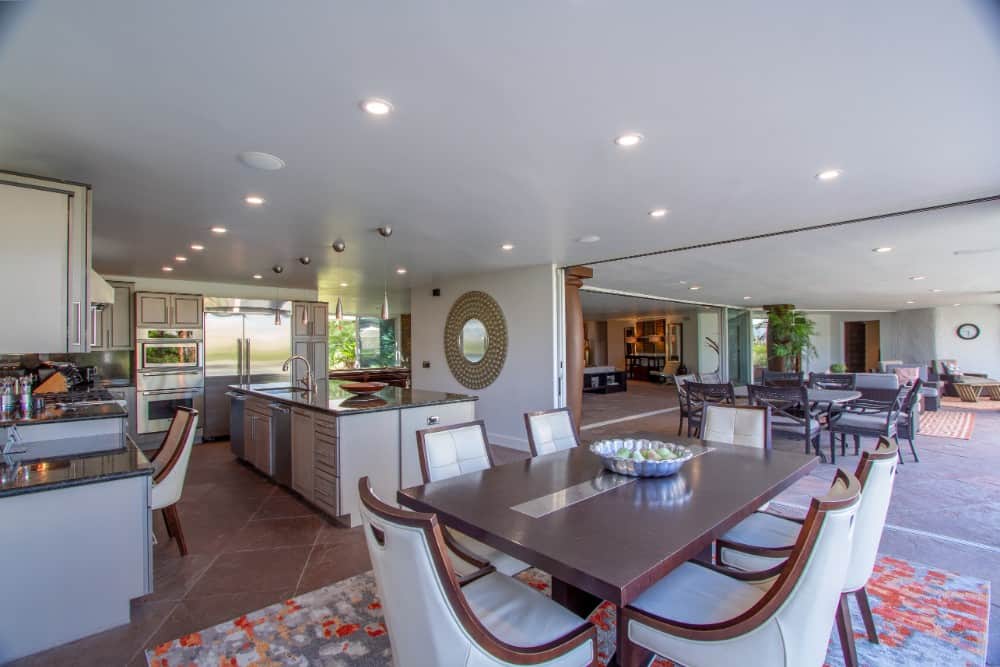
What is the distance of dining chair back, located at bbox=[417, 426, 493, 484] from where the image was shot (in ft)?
7.43

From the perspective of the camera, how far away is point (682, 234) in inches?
164

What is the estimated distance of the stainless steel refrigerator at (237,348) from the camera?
6.40m

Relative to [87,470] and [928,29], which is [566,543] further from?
[87,470]

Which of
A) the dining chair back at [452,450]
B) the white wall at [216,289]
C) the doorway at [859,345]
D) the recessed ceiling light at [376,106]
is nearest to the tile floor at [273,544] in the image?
the dining chair back at [452,450]

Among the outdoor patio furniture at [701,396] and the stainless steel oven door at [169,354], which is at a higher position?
the stainless steel oven door at [169,354]

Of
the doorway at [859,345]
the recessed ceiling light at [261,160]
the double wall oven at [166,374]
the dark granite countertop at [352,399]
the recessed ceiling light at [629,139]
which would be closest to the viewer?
the recessed ceiling light at [629,139]

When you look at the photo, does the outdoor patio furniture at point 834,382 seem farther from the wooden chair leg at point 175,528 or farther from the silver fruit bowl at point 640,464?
the wooden chair leg at point 175,528

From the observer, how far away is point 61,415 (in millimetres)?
2855

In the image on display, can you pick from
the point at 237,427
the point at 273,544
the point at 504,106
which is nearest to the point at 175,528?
the point at 273,544

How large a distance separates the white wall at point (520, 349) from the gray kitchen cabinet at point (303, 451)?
8.59ft

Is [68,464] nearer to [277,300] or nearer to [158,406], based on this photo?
[158,406]

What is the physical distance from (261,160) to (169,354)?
16.0 feet

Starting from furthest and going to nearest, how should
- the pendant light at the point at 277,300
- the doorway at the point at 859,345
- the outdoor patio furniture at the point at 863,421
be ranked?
the doorway at the point at 859,345 < the pendant light at the point at 277,300 < the outdoor patio furniture at the point at 863,421

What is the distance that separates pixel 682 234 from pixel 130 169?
154 inches
